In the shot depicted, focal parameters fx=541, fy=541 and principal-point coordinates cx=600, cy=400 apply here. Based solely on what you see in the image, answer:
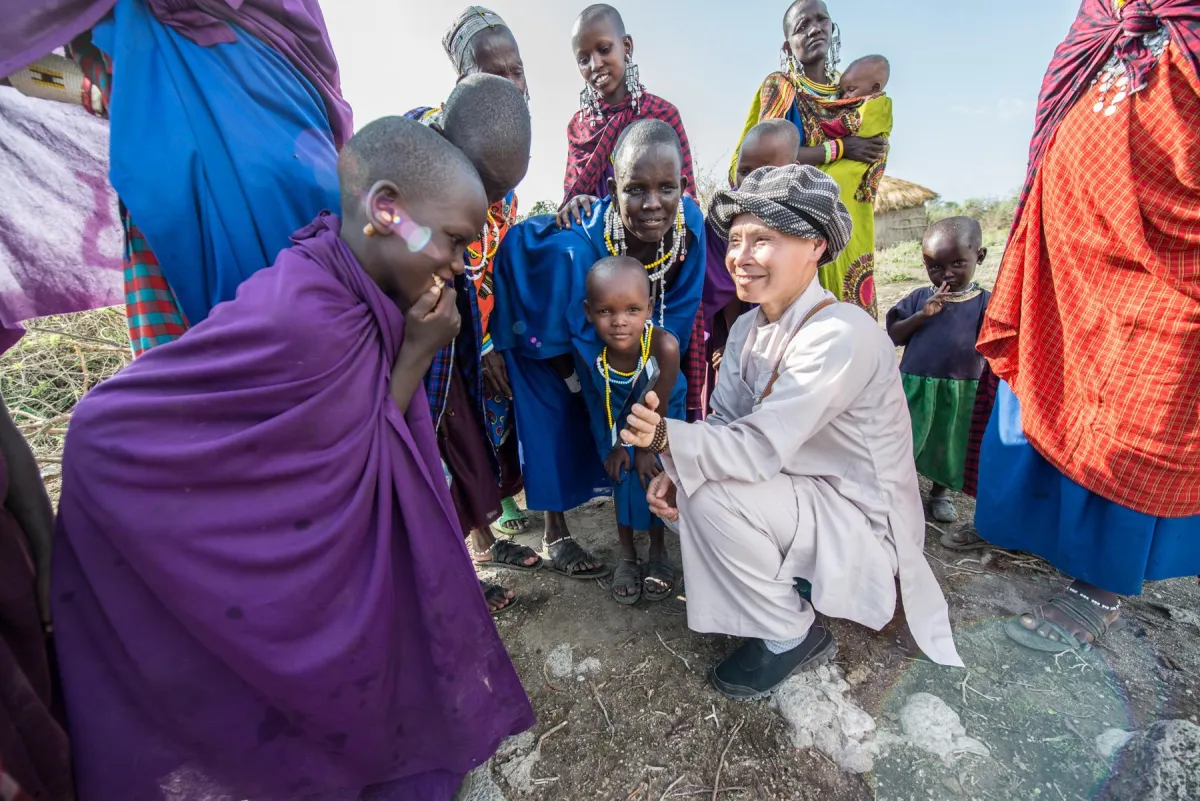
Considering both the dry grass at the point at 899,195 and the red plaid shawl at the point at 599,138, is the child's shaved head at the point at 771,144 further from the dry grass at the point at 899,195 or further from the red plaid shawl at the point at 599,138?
the dry grass at the point at 899,195

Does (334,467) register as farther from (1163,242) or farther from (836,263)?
(836,263)

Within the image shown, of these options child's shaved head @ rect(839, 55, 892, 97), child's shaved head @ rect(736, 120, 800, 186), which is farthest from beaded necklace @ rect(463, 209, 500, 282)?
child's shaved head @ rect(839, 55, 892, 97)

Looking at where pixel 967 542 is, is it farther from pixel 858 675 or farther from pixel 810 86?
pixel 810 86

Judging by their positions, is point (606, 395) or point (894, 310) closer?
point (606, 395)

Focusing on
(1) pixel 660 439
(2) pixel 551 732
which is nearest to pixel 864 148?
(1) pixel 660 439

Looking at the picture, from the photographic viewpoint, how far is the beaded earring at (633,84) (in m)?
3.13

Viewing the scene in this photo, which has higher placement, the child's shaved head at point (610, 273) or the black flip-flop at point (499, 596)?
the child's shaved head at point (610, 273)

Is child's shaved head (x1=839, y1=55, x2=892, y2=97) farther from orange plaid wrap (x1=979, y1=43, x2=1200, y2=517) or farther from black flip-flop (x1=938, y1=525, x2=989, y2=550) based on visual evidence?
black flip-flop (x1=938, y1=525, x2=989, y2=550)

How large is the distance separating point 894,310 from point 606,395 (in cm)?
191

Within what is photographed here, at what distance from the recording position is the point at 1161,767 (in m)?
1.47

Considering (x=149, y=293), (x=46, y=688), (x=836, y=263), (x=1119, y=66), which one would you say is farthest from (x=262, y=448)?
(x=836, y=263)

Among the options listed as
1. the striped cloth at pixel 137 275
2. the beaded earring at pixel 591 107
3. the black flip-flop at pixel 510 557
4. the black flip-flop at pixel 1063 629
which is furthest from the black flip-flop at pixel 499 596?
the beaded earring at pixel 591 107

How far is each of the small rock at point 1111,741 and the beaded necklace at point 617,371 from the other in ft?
6.18

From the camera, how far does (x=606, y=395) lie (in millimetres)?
2363
